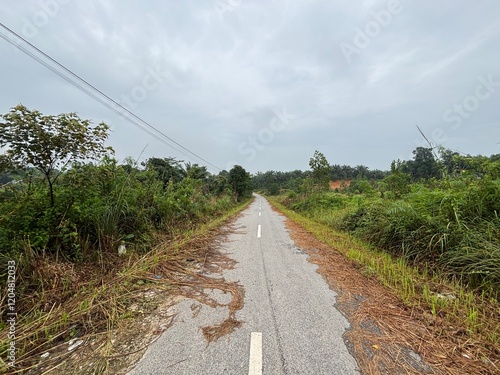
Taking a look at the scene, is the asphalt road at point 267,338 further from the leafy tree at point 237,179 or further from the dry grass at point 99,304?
the leafy tree at point 237,179

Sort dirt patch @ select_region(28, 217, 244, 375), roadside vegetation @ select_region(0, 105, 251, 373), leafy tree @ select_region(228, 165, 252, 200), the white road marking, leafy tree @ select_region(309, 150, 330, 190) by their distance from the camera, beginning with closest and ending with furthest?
1. the white road marking
2. dirt patch @ select_region(28, 217, 244, 375)
3. roadside vegetation @ select_region(0, 105, 251, 373)
4. leafy tree @ select_region(309, 150, 330, 190)
5. leafy tree @ select_region(228, 165, 252, 200)

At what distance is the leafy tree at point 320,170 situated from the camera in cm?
1719

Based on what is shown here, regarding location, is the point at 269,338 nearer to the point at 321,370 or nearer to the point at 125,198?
the point at 321,370

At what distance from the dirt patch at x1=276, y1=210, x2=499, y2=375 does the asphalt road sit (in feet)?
0.48

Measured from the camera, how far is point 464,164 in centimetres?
478

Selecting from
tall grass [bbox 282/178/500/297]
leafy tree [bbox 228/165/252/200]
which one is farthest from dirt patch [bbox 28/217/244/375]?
leafy tree [bbox 228/165/252/200]

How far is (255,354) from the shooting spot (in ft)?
5.96

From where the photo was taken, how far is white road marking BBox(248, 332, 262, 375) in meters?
1.65

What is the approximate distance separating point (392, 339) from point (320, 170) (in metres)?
16.2

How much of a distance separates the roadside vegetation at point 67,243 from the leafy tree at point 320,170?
1455 centimetres

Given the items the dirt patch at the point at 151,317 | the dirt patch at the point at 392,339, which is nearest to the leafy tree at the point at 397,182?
the dirt patch at the point at 392,339

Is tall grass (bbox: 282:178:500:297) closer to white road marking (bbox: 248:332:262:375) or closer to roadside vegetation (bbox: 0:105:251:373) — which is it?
white road marking (bbox: 248:332:262:375)

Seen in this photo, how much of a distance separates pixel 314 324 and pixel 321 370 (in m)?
0.60

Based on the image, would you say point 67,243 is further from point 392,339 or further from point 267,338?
point 392,339
